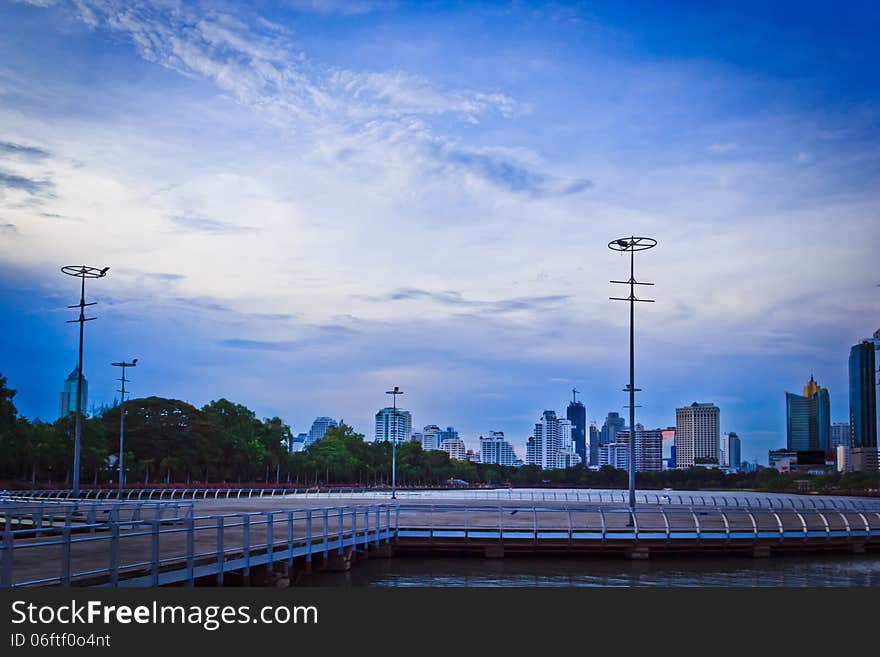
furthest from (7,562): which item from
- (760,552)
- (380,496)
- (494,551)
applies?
(380,496)

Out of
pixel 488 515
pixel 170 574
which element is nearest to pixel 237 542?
pixel 170 574

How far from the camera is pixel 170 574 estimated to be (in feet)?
61.0

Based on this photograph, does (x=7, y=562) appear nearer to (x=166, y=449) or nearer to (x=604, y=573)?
(x=604, y=573)

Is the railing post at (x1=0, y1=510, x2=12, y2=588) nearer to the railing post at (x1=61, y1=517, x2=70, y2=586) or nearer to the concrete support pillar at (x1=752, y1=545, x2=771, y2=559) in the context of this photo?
the railing post at (x1=61, y1=517, x2=70, y2=586)

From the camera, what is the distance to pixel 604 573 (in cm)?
3159

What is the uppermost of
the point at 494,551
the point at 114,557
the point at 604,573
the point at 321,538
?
the point at 114,557

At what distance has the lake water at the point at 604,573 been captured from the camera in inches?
1152

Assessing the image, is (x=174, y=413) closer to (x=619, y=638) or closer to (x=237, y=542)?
(x=237, y=542)

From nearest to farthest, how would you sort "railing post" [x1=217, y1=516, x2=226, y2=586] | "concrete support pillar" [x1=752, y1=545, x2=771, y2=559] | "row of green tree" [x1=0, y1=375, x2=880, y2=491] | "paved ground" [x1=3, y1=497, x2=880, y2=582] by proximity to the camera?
"paved ground" [x1=3, y1=497, x2=880, y2=582] → "railing post" [x1=217, y1=516, x2=226, y2=586] → "concrete support pillar" [x1=752, y1=545, x2=771, y2=559] → "row of green tree" [x1=0, y1=375, x2=880, y2=491]

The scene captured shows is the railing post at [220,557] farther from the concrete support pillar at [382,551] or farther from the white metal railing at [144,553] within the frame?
the concrete support pillar at [382,551]

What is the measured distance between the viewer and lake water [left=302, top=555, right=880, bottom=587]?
29.3 metres

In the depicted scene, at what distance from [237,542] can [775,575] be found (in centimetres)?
1821

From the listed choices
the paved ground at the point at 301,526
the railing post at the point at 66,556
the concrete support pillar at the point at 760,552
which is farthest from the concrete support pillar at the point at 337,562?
the concrete support pillar at the point at 760,552

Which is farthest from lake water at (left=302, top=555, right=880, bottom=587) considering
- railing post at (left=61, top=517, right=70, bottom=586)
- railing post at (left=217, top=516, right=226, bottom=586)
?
railing post at (left=61, top=517, right=70, bottom=586)
